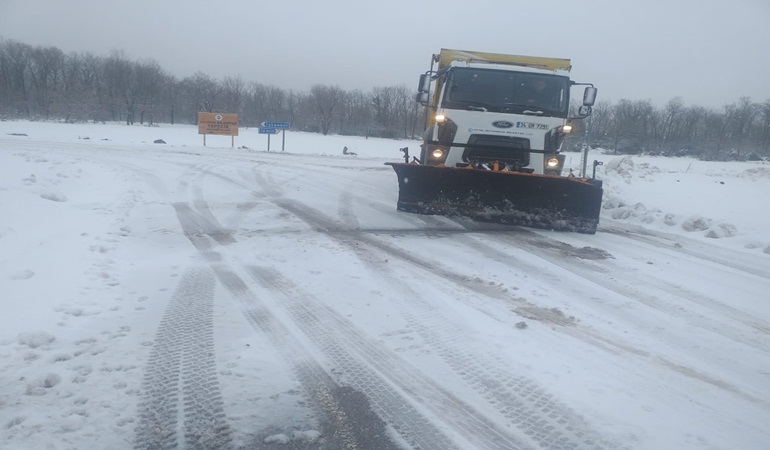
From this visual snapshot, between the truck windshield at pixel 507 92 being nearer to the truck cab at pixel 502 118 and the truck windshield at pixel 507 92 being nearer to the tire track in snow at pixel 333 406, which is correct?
the truck cab at pixel 502 118

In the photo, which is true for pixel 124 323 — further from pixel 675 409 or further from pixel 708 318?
pixel 708 318

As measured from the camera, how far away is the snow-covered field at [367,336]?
2.84m

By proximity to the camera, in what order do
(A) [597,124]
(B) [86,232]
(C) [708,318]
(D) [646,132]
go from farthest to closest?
(D) [646,132] → (A) [597,124] → (B) [86,232] → (C) [708,318]

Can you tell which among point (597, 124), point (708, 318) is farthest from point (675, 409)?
point (597, 124)

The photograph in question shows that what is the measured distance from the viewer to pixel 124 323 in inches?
160

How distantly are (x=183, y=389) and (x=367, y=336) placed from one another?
1448 mm

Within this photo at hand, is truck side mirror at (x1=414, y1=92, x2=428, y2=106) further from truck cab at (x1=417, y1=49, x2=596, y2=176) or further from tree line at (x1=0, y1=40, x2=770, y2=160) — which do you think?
tree line at (x1=0, y1=40, x2=770, y2=160)

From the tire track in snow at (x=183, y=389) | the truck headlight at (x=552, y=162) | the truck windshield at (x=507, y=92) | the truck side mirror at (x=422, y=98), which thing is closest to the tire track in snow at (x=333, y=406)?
the tire track in snow at (x=183, y=389)

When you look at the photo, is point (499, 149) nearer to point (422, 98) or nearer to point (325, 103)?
point (422, 98)

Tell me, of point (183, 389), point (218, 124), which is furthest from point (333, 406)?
point (218, 124)

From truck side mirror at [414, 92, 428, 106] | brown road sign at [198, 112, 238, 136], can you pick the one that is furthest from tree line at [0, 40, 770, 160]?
truck side mirror at [414, 92, 428, 106]

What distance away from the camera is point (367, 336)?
4.02 meters

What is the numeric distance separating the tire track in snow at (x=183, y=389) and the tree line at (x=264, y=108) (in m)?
53.9

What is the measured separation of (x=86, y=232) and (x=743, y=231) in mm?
10760
